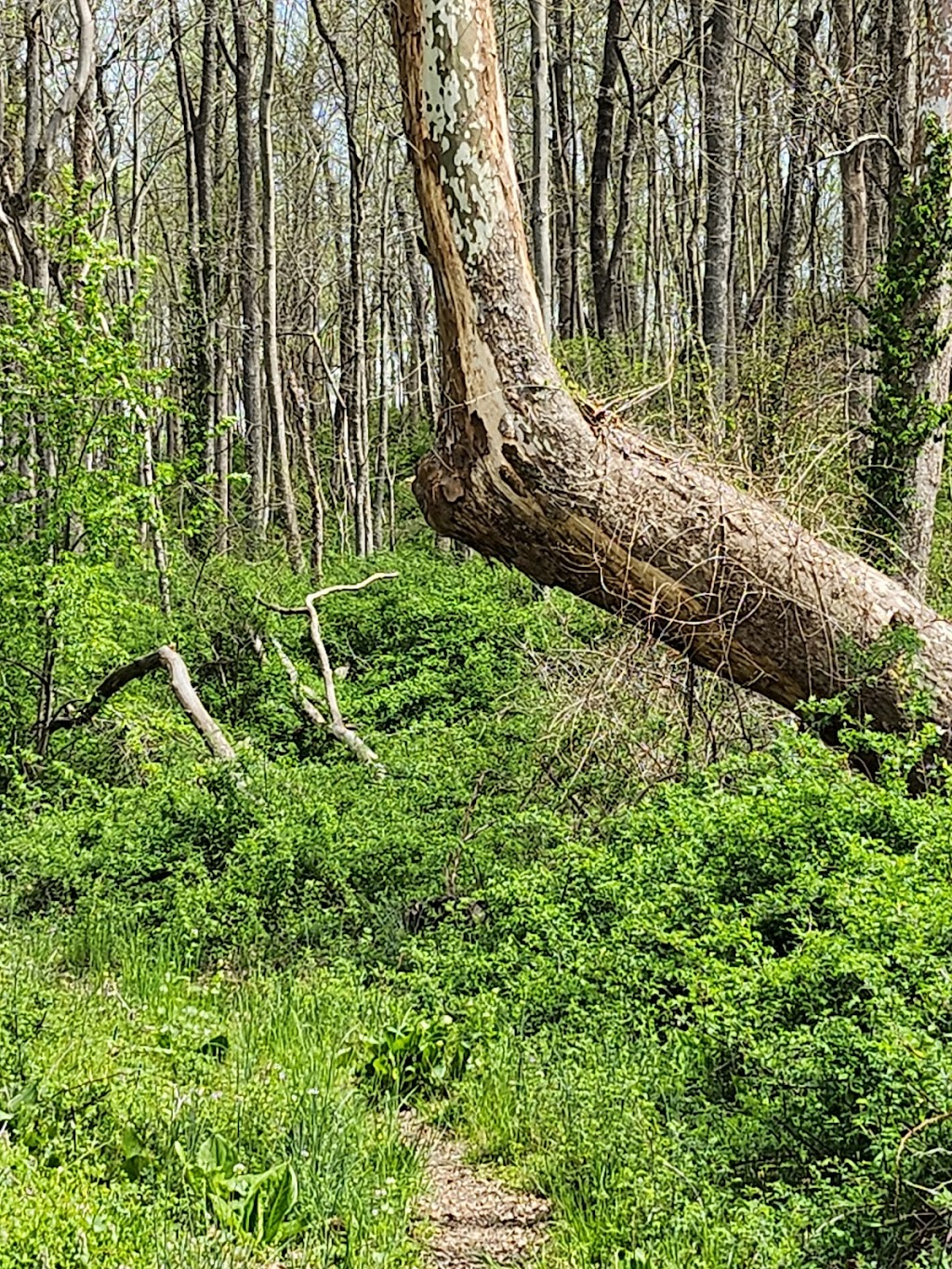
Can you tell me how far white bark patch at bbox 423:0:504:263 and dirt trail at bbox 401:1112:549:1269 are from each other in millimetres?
4153

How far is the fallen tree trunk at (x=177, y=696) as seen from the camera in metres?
8.91

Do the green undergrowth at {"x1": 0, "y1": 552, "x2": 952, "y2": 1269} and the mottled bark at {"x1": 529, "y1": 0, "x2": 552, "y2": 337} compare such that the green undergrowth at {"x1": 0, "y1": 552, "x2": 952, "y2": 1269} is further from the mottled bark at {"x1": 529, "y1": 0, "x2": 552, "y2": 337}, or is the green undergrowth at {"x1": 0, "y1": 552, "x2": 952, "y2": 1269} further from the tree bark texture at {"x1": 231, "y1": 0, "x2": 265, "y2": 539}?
the tree bark texture at {"x1": 231, "y1": 0, "x2": 265, "y2": 539}

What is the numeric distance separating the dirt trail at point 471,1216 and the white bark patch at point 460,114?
4.15 metres

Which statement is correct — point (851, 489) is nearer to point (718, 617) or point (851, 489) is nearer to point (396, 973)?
point (718, 617)

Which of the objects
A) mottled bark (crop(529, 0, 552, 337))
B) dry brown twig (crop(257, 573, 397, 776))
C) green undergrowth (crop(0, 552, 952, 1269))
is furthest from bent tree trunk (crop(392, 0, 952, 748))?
mottled bark (crop(529, 0, 552, 337))

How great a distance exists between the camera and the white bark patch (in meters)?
6.07

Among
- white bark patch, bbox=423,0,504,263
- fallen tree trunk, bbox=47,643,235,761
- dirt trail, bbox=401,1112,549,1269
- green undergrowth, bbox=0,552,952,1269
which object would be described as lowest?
dirt trail, bbox=401,1112,549,1269

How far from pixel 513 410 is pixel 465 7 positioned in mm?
1989

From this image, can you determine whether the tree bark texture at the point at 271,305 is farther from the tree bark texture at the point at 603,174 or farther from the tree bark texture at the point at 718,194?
the tree bark texture at the point at 718,194

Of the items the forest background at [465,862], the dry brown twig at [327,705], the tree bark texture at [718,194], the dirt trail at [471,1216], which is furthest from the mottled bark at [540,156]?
the dirt trail at [471,1216]

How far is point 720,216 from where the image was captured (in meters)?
14.4

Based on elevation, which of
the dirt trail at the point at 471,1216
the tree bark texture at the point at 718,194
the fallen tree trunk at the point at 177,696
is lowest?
the dirt trail at the point at 471,1216

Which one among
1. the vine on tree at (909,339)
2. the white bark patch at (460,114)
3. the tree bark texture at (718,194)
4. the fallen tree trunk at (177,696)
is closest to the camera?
the white bark patch at (460,114)

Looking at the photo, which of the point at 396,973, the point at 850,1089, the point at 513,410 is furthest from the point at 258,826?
the point at 850,1089
